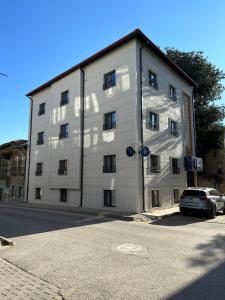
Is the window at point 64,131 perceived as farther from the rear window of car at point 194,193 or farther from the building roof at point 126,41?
the rear window of car at point 194,193

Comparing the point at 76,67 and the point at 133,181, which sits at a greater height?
the point at 76,67

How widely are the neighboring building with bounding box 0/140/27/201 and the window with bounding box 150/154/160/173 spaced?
1750 cm

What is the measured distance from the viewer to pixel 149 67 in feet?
63.7

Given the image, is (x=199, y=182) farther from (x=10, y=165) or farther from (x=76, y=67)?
(x=10, y=165)

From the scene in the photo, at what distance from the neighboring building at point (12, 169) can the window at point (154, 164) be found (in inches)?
689

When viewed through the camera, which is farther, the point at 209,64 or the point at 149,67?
the point at 209,64

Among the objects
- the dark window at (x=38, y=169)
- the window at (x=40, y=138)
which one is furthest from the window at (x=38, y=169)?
the window at (x=40, y=138)

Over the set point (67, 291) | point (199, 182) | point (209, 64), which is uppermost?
point (209, 64)

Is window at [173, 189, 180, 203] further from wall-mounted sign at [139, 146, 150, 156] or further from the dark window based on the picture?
the dark window

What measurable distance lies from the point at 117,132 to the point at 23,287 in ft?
45.9

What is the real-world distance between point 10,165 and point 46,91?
12.9m

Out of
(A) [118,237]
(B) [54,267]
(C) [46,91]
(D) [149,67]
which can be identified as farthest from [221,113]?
(B) [54,267]

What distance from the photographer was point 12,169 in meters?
33.0

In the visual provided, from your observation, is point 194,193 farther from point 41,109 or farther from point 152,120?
point 41,109
